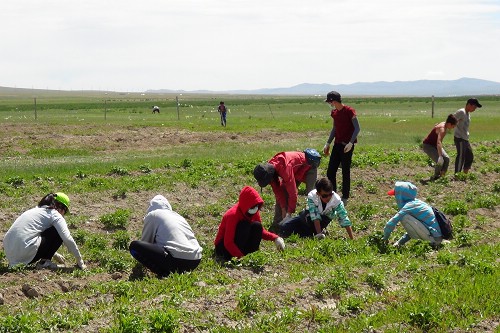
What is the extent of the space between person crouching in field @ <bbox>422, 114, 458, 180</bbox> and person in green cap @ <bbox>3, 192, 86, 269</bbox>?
10292mm

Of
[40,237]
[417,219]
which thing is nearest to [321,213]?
[417,219]

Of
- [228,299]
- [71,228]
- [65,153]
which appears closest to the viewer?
[228,299]

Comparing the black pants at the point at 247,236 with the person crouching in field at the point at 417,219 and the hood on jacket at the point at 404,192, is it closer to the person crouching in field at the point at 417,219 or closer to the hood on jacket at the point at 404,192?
the person crouching in field at the point at 417,219

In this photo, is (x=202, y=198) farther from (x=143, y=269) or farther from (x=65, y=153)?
(x=65, y=153)

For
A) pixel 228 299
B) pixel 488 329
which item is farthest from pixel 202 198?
pixel 488 329

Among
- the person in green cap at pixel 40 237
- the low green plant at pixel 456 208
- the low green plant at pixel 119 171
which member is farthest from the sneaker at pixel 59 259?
the low green plant at pixel 456 208

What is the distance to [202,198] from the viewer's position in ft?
50.2

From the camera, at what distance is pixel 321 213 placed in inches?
439

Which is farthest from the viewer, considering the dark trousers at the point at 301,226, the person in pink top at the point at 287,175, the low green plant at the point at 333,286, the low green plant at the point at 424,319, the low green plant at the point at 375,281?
the dark trousers at the point at 301,226

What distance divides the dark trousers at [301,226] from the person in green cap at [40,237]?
3.84 meters

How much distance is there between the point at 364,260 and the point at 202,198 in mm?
6802

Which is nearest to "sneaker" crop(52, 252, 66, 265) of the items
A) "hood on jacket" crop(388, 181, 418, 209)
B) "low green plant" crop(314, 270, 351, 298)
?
"low green plant" crop(314, 270, 351, 298)

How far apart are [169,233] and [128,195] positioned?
6168 mm

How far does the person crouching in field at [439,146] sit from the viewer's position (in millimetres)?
16406
